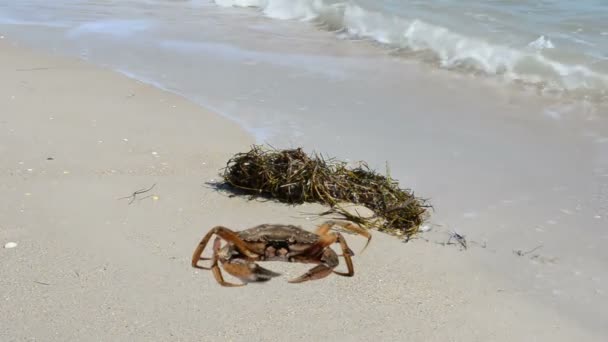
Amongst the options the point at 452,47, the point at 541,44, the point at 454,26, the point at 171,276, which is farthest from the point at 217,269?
the point at 454,26

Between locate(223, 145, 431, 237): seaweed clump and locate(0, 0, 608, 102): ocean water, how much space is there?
4.48m

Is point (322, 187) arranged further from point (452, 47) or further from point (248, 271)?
point (452, 47)

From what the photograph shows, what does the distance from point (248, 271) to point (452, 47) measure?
779 centimetres

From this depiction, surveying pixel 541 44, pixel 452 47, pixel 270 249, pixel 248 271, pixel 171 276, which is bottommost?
pixel 452 47

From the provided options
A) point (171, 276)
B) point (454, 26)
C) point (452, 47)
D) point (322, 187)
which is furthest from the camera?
point (454, 26)

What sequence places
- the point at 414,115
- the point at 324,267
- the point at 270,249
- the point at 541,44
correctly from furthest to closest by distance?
the point at 541,44, the point at 414,115, the point at 324,267, the point at 270,249

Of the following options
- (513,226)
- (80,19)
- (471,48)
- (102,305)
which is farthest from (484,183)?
(80,19)

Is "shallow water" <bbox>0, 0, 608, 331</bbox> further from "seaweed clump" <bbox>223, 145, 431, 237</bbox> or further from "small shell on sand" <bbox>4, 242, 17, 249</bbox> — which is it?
"small shell on sand" <bbox>4, 242, 17, 249</bbox>

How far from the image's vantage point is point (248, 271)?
10.4 feet

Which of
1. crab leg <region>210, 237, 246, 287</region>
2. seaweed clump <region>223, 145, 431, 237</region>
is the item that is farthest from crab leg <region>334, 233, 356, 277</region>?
seaweed clump <region>223, 145, 431, 237</region>

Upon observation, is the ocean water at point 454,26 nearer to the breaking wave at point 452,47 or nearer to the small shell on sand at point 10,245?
the breaking wave at point 452,47

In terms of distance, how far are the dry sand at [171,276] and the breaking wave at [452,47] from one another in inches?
199

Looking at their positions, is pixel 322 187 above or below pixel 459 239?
above

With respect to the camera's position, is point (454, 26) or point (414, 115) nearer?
point (414, 115)
